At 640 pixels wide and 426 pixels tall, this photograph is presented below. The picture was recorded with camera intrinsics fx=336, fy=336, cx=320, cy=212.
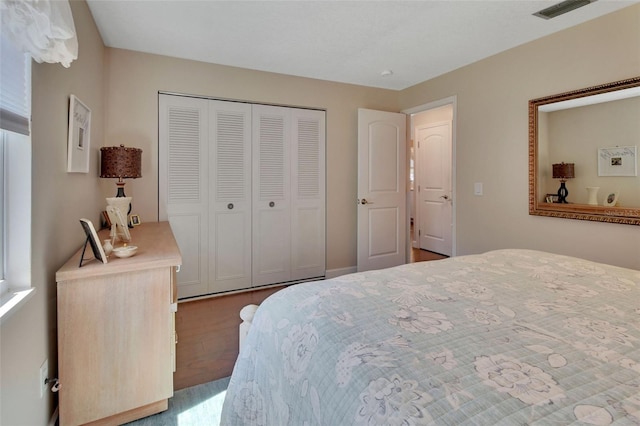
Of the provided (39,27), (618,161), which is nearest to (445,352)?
(39,27)

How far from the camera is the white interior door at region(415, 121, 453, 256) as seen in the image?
512cm

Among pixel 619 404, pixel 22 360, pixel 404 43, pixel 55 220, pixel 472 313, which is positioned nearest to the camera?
pixel 619 404

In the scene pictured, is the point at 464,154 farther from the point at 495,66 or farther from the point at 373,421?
the point at 373,421

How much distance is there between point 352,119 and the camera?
404 cm

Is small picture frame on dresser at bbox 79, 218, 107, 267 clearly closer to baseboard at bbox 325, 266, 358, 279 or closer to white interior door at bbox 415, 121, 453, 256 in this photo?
baseboard at bbox 325, 266, 358, 279

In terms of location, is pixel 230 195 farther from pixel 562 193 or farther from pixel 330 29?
pixel 562 193

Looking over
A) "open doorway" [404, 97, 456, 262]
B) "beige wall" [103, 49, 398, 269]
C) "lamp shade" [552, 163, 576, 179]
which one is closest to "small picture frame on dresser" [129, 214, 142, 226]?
"beige wall" [103, 49, 398, 269]

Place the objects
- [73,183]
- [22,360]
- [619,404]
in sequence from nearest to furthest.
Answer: [619,404] → [22,360] → [73,183]

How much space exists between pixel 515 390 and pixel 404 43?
112 inches

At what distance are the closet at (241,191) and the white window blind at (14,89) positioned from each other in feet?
6.47

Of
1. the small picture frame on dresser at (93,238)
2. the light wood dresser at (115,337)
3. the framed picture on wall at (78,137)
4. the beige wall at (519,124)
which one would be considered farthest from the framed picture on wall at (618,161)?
the framed picture on wall at (78,137)

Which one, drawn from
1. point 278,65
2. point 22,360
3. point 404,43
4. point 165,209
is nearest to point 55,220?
point 22,360

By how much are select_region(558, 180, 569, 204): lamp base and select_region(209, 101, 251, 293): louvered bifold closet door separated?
2.78 meters

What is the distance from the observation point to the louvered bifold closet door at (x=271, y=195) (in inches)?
140
